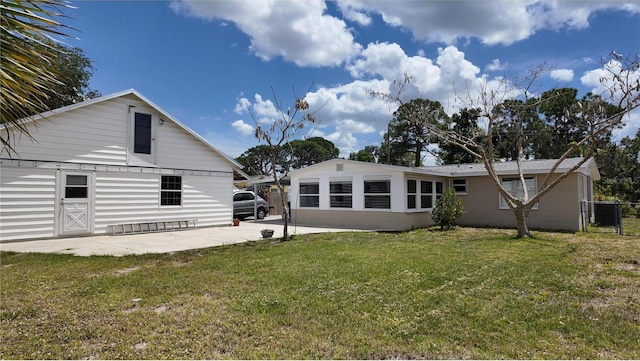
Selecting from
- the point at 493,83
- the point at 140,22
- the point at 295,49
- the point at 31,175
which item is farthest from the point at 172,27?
the point at 493,83

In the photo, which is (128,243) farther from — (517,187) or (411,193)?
(517,187)

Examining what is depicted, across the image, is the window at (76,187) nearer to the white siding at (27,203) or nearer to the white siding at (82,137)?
the white siding at (27,203)

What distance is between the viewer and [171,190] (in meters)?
13.9

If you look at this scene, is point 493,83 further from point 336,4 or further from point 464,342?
point 464,342

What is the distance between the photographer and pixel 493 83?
11.9 meters

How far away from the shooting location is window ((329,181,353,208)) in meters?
15.3

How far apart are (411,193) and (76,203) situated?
1200 cm

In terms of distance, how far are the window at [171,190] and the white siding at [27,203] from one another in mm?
3499

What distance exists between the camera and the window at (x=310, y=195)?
1639 centimetres

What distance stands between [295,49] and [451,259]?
26.6ft

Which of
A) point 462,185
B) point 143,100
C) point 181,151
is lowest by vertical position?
point 462,185

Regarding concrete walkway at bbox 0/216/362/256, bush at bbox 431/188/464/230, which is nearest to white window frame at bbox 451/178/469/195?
bush at bbox 431/188/464/230

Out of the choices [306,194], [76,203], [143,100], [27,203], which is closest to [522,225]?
[306,194]

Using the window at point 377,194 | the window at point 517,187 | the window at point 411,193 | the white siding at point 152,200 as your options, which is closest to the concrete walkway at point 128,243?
the white siding at point 152,200
